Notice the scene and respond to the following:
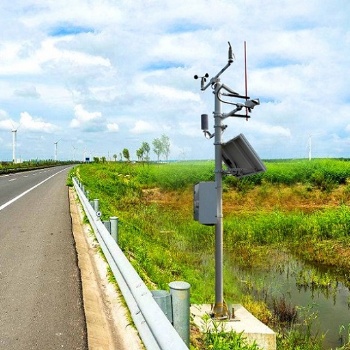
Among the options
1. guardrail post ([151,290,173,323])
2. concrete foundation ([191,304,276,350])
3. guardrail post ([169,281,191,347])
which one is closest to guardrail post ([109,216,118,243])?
concrete foundation ([191,304,276,350])

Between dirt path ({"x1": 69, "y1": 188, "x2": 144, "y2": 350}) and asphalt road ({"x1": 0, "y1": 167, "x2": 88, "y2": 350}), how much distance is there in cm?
9

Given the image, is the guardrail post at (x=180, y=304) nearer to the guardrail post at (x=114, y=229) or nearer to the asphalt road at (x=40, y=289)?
the asphalt road at (x=40, y=289)

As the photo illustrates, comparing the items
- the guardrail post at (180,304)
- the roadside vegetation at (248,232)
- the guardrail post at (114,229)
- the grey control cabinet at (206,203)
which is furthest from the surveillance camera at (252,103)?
the guardrail post at (180,304)

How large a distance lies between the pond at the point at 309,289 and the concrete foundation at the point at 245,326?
2114mm

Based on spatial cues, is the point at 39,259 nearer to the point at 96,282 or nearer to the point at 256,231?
the point at 96,282

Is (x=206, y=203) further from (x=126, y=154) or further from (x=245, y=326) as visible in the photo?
(x=126, y=154)

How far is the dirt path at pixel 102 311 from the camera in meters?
3.65

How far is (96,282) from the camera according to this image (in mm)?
5562

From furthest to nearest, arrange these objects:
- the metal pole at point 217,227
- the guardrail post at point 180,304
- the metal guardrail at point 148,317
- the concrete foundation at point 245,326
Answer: the metal pole at point 217,227 < the concrete foundation at point 245,326 < the guardrail post at point 180,304 < the metal guardrail at point 148,317

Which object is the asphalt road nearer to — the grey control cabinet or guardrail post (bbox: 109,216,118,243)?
guardrail post (bbox: 109,216,118,243)

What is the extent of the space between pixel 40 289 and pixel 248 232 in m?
12.6

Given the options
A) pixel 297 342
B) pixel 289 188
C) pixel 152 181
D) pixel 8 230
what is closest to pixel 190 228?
pixel 8 230

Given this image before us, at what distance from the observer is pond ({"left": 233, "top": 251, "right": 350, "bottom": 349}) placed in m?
8.27

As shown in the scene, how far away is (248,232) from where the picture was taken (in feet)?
55.1
